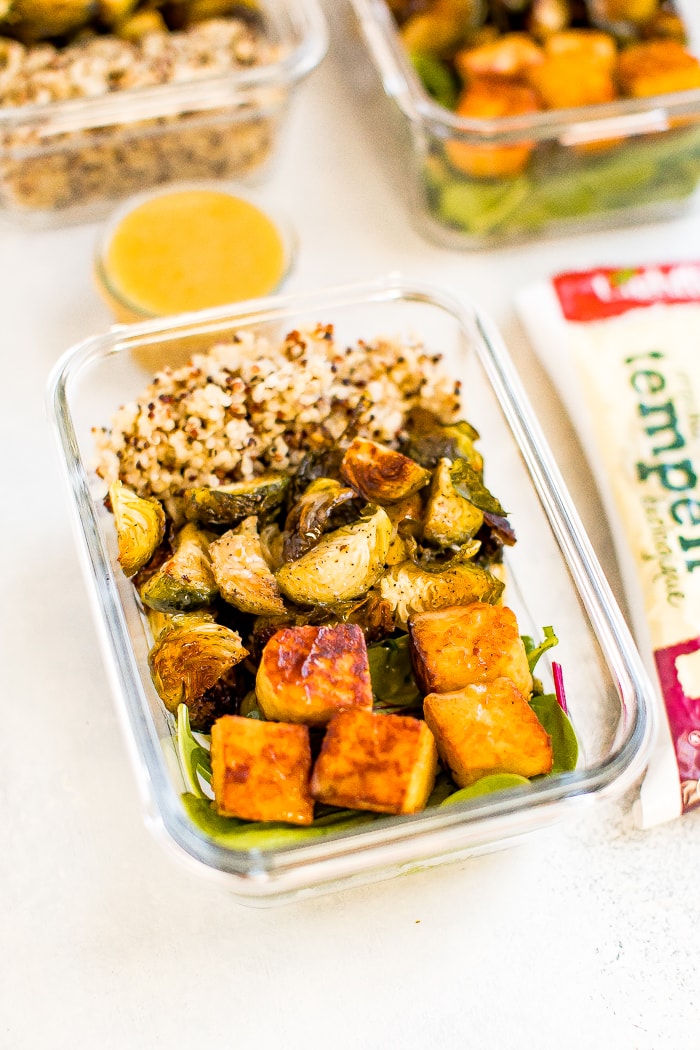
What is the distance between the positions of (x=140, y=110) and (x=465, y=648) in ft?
2.97

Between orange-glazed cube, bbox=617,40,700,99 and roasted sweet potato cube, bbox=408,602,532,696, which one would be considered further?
orange-glazed cube, bbox=617,40,700,99

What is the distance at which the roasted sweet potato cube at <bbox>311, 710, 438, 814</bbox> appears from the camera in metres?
0.78

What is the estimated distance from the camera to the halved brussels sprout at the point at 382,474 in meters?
0.94

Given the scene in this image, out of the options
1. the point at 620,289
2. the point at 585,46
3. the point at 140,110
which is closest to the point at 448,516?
the point at 620,289

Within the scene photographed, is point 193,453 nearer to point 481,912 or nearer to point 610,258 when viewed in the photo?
point 481,912

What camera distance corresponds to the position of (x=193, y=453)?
0.99 meters

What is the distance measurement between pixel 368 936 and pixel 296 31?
4.07ft

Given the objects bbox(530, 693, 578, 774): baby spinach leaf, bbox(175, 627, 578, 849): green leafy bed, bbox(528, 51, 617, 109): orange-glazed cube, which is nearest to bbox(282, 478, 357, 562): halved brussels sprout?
bbox(175, 627, 578, 849): green leafy bed

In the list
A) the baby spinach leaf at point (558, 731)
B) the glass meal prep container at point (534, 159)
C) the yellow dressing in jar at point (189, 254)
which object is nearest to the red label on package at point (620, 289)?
the glass meal prep container at point (534, 159)

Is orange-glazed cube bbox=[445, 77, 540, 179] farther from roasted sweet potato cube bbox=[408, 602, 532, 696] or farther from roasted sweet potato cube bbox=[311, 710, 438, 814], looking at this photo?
roasted sweet potato cube bbox=[311, 710, 438, 814]

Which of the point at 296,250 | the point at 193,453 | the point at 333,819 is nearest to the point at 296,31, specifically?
the point at 296,250

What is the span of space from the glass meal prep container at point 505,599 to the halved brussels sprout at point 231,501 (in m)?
0.09

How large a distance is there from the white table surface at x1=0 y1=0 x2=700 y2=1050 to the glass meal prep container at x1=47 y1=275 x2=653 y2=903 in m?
0.08

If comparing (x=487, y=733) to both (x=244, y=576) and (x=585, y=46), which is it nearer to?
(x=244, y=576)
